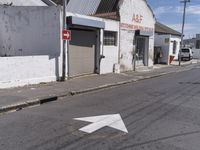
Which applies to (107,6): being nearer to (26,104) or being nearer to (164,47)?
(26,104)

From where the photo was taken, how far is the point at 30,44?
47.1 ft

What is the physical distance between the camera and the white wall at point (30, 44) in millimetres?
11578

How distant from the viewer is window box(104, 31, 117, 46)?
17.9 metres

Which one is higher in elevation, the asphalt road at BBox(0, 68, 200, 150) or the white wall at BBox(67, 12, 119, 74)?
the white wall at BBox(67, 12, 119, 74)

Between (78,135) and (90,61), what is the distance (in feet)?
35.8

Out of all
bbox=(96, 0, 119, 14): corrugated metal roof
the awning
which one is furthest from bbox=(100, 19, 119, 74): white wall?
bbox=(96, 0, 119, 14): corrugated metal roof

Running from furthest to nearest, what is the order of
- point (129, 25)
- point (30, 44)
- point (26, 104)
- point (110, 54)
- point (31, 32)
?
point (129, 25) → point (110, 54) → point (30, 44) → point (31, 32) → point (26, 104)

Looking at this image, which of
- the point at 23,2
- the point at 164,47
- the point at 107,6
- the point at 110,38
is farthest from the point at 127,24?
the point at 164,47

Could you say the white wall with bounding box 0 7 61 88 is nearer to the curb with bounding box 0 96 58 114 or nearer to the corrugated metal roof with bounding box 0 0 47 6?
the corrugated metal roof with bounding box 0 0 47 6

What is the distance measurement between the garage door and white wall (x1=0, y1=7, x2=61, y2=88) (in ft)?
4.79

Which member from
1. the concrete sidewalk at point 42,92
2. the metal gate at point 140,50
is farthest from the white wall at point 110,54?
the metal gate at point 140,50

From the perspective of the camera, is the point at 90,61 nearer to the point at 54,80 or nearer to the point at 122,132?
the point at 54,80

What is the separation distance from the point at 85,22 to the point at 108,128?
9.33 meters

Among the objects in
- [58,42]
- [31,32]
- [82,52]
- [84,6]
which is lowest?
[82,52]
